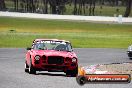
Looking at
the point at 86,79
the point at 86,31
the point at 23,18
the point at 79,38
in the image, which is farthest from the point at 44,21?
the point at 86,79

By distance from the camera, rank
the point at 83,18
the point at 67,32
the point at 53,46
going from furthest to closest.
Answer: the point at 83,18
the point at 67,32
the point at 53,46

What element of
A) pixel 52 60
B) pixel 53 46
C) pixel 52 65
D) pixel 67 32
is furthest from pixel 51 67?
pixel 67 32

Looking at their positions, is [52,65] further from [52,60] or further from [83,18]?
[83,18]

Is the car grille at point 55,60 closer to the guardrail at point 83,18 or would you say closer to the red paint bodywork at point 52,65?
the red paint bodywork at point 52,65

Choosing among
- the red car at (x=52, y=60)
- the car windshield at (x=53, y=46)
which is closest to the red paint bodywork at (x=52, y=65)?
the red car at (x=52, y=60)

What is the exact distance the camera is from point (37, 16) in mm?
81688

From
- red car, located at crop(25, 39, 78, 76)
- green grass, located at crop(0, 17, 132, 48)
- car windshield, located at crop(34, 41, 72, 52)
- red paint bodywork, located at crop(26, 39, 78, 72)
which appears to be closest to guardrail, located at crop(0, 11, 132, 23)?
green grass, located at crop(0, 17, 132, 48)

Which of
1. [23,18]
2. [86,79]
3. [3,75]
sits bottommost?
[23,18]

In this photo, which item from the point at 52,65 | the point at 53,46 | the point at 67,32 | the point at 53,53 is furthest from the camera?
the point at 67,32

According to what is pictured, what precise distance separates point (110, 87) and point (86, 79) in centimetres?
484

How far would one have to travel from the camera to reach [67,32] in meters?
61.6

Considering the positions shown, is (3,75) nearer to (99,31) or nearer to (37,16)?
(99,31)

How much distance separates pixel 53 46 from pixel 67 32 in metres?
41.6

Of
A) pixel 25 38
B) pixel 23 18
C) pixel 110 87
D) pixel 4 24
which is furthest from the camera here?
pixel 23 18
